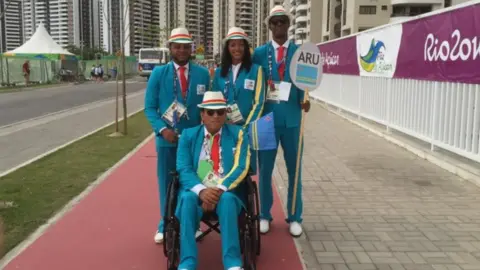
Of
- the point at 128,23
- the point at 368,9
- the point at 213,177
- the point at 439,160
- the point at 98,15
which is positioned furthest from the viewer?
the point at 368,9

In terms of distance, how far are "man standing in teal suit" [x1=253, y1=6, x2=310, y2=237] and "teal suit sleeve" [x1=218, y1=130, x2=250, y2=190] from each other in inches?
25.3

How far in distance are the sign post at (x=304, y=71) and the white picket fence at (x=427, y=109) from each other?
2949 millimetres

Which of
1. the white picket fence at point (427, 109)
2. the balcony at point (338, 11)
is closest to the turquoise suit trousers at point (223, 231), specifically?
the white picket fence at point (427, 109)

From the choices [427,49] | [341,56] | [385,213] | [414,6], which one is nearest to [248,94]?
[385,213]

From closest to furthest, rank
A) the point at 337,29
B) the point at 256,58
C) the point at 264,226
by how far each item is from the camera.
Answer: the point at 256,58
the point at 264,226
the point at 337,29

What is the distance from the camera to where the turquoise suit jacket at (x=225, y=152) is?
12.7ft

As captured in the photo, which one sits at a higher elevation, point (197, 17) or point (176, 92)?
point (197, 17)

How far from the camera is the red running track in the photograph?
4051mm

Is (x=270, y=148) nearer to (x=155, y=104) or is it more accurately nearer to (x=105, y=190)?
(x=155, y=104)

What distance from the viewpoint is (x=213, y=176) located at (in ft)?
12.9

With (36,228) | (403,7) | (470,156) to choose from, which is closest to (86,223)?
(36,228)

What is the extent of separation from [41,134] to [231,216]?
32.4 ft

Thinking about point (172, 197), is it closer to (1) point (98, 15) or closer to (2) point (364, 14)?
(1) point (98, 15)

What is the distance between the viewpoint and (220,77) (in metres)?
4.43
